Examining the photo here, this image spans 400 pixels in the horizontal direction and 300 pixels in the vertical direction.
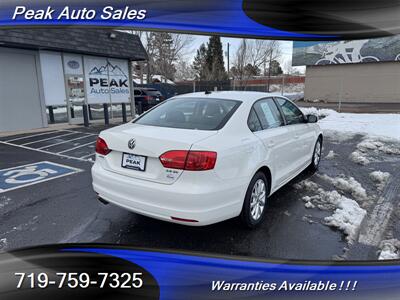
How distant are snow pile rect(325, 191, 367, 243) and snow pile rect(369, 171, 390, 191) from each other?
125cm

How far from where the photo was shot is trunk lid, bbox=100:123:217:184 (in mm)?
2852

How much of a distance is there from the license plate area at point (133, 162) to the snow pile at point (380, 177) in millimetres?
4196

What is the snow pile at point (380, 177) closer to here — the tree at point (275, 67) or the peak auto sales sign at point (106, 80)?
the peak auto sales sign at point (106, 80)

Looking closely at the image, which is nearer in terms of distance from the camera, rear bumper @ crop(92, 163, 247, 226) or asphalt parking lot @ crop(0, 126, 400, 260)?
rear bumper @ crop(92, 163, 247, 226)

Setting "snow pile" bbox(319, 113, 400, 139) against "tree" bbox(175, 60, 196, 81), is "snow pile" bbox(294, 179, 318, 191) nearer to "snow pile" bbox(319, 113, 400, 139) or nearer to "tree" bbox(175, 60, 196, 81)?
"snow pile" bbox(319, 113, 400, 139)

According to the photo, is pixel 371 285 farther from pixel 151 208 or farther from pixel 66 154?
pixel 66 154

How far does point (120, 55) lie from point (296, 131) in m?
10.9

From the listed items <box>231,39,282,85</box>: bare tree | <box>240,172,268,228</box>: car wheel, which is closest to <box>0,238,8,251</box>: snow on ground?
<box>240,172,268,228</box>: car wheel

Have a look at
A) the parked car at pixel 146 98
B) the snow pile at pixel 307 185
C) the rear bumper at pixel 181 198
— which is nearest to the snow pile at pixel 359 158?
the snow pile at pixel 307 185

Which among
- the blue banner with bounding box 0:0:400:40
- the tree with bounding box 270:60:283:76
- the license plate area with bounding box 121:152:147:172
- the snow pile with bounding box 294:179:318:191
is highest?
the tree with bounding box 270:60:283:76

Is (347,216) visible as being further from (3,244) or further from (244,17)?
(3,244)

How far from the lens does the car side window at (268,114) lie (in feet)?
12.5

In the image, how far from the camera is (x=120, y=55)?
1341 cm

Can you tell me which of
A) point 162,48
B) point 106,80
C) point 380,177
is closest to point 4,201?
point 380,177
